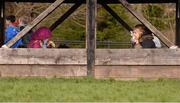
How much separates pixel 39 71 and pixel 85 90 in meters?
3.13

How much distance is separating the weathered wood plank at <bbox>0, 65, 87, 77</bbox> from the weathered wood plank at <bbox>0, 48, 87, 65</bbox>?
0.12 m

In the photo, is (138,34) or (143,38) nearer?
(143,38)

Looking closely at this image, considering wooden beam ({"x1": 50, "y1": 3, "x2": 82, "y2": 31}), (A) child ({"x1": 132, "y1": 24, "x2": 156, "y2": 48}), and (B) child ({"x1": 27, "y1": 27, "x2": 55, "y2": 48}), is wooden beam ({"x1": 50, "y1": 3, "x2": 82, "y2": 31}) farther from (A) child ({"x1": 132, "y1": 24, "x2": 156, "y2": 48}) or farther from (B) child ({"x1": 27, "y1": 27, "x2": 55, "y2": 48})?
(A) child ({"x1": 132, "y1": 24, "x2": 156, "y2": 48})

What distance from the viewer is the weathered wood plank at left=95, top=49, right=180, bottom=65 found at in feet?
46.8

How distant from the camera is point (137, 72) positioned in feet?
47.0

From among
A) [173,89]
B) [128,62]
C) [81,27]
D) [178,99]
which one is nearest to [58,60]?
[128,62]

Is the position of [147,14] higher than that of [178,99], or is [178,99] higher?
[147,14]

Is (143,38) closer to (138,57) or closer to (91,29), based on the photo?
(138,57)

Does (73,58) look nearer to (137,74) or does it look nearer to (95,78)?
(95,78)

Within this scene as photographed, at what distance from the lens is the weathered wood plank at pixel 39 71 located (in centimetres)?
1426

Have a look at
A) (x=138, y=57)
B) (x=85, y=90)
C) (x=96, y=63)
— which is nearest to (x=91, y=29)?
(x=96, y=63)

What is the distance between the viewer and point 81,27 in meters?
40.7

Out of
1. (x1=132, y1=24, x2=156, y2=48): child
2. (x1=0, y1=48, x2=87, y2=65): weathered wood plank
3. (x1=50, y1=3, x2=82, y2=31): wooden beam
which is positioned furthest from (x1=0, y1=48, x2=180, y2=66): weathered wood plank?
(x1=50, y1=3, x2=82, y2=31): wooden beam

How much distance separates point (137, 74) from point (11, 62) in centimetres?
305
